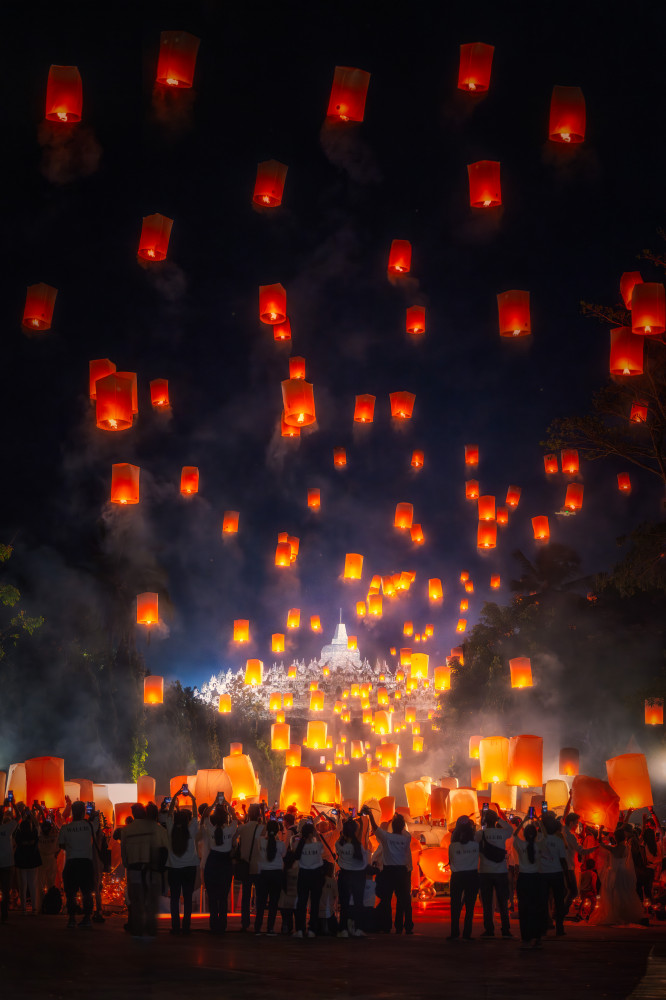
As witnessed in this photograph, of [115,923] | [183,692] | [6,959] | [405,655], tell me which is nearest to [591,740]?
[405,655]

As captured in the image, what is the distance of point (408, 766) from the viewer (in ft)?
165

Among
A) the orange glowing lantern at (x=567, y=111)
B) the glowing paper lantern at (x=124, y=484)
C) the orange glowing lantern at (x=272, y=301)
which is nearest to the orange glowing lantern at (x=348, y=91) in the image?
the orange glowing lantern at (x=567, y=111)

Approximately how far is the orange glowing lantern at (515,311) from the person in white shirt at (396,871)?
23.3 feet

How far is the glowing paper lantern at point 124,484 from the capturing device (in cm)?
1576

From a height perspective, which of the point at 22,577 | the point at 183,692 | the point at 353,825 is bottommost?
the point at 353,825

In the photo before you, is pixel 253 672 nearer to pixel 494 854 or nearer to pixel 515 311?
pixel 515 311

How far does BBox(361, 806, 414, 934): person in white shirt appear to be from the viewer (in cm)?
945

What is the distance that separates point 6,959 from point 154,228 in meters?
9.71

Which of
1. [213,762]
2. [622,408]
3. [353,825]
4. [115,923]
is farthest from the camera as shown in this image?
[213,762]

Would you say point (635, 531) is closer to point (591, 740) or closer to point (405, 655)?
point (591, 740)

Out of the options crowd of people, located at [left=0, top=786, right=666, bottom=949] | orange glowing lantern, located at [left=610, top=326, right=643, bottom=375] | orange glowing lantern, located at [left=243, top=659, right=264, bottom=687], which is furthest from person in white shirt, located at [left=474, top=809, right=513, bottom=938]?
orange glowing lantern, located at [left=243, top=659, right=264, bottom=687]

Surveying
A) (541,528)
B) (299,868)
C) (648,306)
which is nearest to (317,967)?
(299,868)

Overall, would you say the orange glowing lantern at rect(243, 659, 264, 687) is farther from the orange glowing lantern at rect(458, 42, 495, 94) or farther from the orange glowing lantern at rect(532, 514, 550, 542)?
the orange glowing lantern at rect(458, 42, 495, 94)

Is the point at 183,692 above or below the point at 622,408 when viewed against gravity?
below
